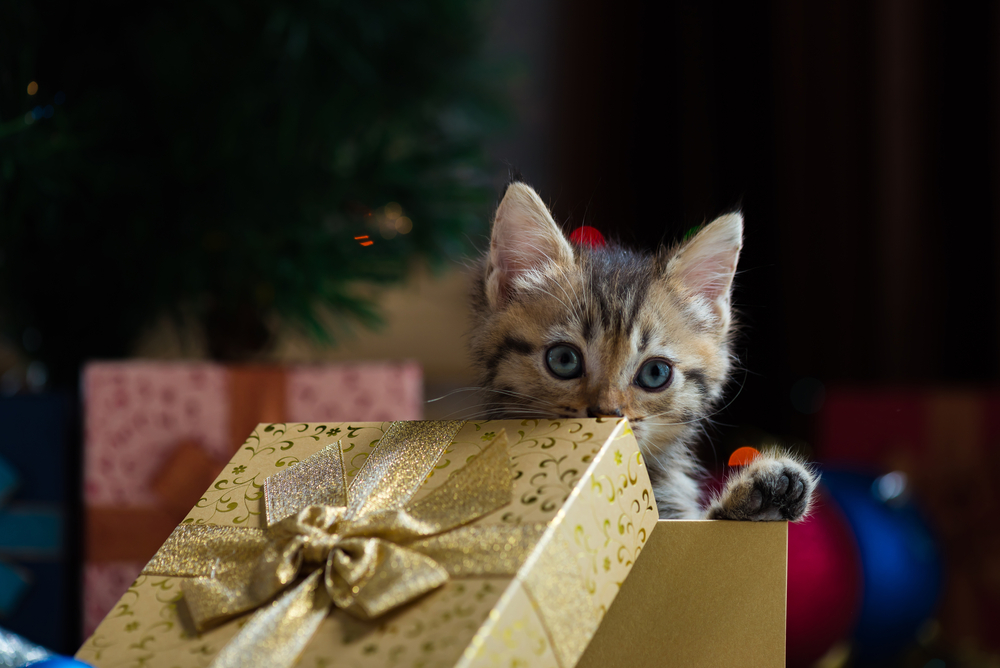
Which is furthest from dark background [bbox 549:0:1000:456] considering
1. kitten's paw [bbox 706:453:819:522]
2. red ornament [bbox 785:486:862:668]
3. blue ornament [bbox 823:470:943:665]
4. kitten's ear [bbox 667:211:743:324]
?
kitten's paw [bbox 706:453:819:522]

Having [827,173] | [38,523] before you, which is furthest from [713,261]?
[827,173]

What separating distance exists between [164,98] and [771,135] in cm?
121

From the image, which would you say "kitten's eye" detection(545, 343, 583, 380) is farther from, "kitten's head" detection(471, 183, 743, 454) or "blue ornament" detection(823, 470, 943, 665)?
"blue ornament" detection(823, 470, 943, 665)

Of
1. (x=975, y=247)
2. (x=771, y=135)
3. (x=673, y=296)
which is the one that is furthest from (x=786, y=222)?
(x=673, y=296)

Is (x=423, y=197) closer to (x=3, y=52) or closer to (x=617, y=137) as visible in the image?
(x=3, y=52)

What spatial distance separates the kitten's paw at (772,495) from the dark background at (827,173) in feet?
2.66

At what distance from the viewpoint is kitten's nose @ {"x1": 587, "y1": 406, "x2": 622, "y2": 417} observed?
0.57 m

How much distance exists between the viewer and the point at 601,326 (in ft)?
1.98

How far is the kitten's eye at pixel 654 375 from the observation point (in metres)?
0.60

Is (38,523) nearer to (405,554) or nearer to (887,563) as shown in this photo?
(405,554)

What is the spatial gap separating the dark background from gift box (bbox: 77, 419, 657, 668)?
0.92m

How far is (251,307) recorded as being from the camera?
113cm

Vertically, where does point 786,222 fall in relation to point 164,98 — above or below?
below

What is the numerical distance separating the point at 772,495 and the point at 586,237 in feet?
1.12
